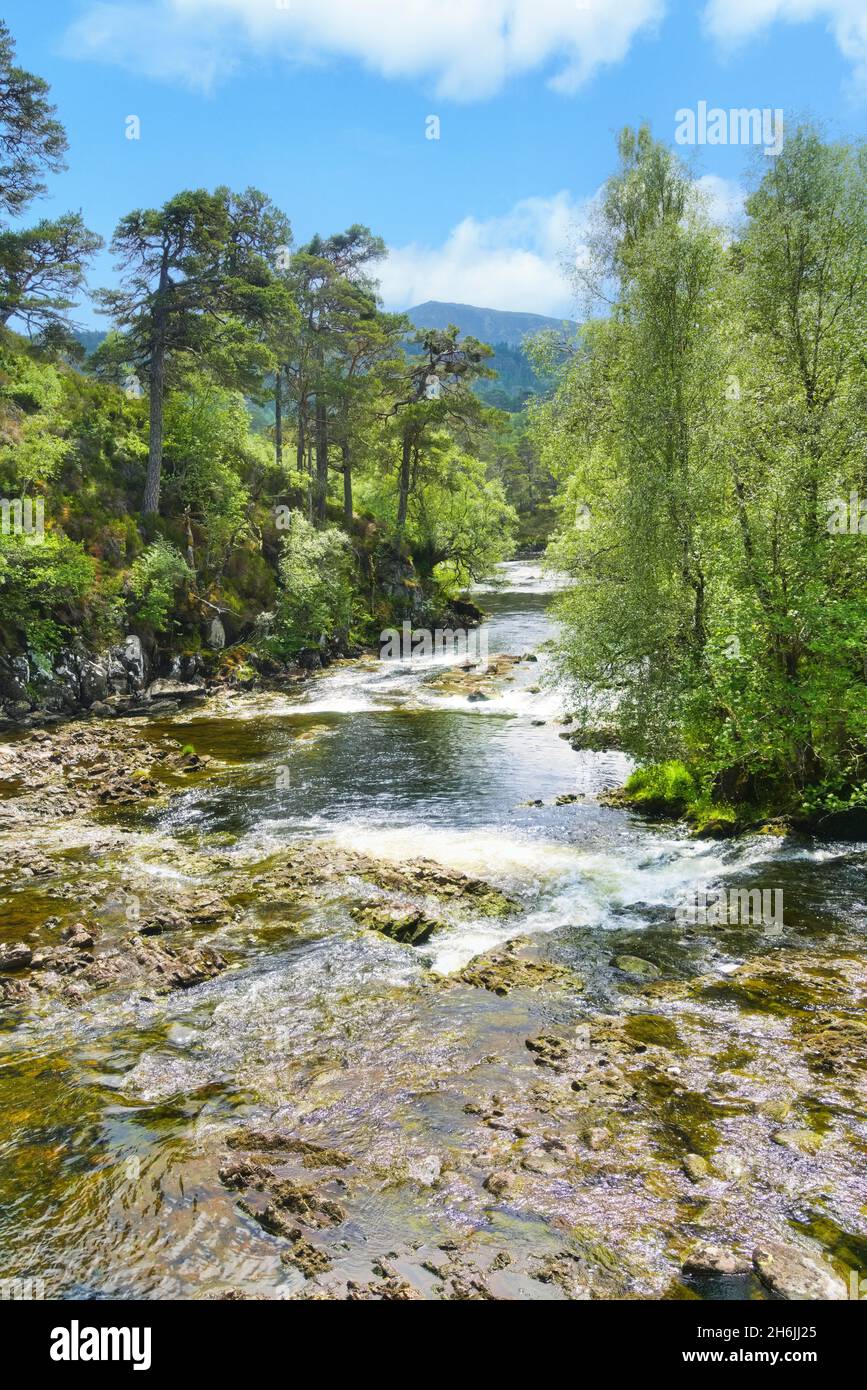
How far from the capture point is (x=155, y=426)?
37.3 metres

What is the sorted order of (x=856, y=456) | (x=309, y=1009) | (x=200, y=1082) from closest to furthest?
(x=200, y=1082), (x=309, y=1009), (x=856, y=456)

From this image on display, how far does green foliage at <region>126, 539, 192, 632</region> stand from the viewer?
3256cm

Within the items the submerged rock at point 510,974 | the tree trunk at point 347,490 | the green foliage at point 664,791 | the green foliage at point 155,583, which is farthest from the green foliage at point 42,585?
the tree trunk at point 347,490

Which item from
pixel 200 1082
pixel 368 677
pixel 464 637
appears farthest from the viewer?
pixel 464 637

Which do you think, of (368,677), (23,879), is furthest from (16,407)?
(23,879)

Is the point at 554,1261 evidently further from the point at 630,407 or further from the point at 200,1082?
the point at 630,407

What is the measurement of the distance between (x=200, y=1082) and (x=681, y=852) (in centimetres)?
1179

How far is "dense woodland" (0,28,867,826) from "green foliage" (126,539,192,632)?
0.14m

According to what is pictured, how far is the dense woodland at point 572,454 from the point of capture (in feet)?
54.4

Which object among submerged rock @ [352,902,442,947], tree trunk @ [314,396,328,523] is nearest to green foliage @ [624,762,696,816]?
submerged rock @ [352,902,442,947]

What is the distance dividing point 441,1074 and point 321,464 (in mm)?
49318

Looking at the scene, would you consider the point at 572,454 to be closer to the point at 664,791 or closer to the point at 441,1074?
the point at 664,791

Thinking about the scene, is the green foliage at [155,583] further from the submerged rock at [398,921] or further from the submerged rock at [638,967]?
the submerged rock at [638,967]
